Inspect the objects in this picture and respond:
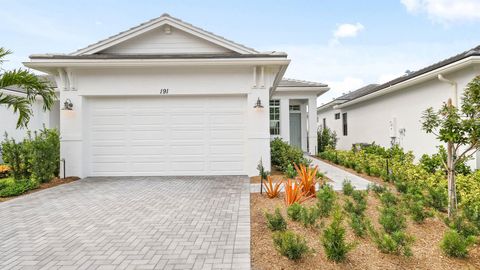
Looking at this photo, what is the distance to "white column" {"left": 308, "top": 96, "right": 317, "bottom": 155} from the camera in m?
15.9

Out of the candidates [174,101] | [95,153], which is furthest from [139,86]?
[95,153]

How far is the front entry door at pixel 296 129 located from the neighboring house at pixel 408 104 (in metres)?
3.27

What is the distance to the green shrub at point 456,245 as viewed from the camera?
347cm

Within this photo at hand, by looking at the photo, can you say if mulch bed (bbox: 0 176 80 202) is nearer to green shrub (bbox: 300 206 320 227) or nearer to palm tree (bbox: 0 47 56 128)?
palm tree (bbox: 0 47 56 128)

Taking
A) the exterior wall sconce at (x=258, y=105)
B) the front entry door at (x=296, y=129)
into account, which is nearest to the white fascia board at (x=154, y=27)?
the exterior wall sconce at (x=258, y=105)

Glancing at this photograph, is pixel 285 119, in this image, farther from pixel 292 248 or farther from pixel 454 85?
pixel 292 248

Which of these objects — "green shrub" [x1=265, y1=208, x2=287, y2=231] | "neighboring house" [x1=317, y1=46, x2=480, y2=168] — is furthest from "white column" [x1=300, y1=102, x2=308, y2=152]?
"green shrub" [x1=265, y1=208, x2=287, y2=231]

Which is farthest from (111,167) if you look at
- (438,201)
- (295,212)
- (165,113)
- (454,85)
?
(454,85)

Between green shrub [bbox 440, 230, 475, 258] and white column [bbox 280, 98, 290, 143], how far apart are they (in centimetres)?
1223

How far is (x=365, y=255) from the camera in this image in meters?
3.59

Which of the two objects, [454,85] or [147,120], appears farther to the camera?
[147,120]

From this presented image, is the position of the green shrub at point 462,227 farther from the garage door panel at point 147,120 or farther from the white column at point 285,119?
the white column at point 285,119

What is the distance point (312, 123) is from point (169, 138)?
9038 millimetres

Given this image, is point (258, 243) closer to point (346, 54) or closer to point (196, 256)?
point (196, 256)
